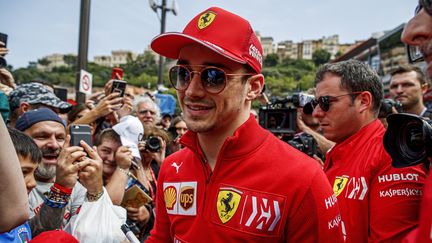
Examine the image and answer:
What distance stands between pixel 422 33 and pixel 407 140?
632 mm

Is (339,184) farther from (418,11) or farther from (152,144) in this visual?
(152,144)

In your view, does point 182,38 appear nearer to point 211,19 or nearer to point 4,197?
point 211,19

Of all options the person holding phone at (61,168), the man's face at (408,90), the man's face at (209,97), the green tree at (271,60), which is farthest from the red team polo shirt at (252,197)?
the green tree at (271,60)

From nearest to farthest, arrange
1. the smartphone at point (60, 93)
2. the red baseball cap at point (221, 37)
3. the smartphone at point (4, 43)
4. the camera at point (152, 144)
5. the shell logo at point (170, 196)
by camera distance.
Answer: the red baseball cap at point (221, 37) → the shell logo at point (170, 196) → the smartphone at point (4, 43) → the camera at point (152, 144) → the smartphone at point (60, 93)

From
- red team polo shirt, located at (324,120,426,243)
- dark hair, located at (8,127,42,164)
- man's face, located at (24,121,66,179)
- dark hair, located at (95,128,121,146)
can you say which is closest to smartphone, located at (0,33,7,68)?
man's face, located at (24,121,66,179)

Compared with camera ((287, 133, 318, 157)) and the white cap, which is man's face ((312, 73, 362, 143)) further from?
the white cap

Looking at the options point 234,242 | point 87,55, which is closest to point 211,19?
point 234,242

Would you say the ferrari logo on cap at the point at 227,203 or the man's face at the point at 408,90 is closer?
the ferrari logo on cap at the point at 227,203

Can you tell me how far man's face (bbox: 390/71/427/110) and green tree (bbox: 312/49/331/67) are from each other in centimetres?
14232

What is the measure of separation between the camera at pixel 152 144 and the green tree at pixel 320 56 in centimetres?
14383

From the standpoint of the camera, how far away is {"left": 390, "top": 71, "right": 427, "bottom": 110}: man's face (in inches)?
191

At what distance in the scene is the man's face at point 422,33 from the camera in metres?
1.25

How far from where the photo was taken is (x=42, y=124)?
10.0 feet

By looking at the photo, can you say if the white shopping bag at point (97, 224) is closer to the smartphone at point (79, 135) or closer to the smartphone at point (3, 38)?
the smartphone at point (79, 135)
